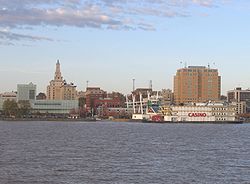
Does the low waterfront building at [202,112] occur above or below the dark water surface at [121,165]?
above

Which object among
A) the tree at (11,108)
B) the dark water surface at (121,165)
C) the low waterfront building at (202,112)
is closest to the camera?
the dark water surface at (121,165)

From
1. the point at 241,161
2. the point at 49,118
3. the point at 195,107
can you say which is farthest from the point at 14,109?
the point at 241,161

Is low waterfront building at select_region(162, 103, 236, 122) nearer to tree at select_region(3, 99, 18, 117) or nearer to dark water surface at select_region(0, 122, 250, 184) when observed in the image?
tree at select_region(3, 99, 18, 117)

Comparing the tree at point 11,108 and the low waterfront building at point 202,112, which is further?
the tree at point 11,108

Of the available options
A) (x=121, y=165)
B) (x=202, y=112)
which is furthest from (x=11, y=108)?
(x=121, y=165)

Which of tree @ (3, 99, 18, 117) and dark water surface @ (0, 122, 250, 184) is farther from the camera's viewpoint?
tree @ (3, 99, 18, 117)

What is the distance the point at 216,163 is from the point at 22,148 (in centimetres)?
1750

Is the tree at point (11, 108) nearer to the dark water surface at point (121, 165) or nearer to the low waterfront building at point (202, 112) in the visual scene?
the low waterfront building at point (202, 112)

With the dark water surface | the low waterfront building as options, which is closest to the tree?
the low waterfront building

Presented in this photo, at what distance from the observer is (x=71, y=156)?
132 feet

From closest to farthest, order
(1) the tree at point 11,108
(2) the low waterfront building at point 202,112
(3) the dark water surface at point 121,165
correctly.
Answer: (3) the dark water surface at point 121,165
(2) the low waterfront building at point 202,112
(1) the tree at point 11,108

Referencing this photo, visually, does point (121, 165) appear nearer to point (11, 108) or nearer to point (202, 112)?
point (202, 112)

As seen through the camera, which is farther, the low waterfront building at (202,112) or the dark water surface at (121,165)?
the low waterfront building at (202,112)

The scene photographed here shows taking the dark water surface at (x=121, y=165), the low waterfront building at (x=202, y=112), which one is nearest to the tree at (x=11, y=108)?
the low waterfront building at (x=202, y=112)
